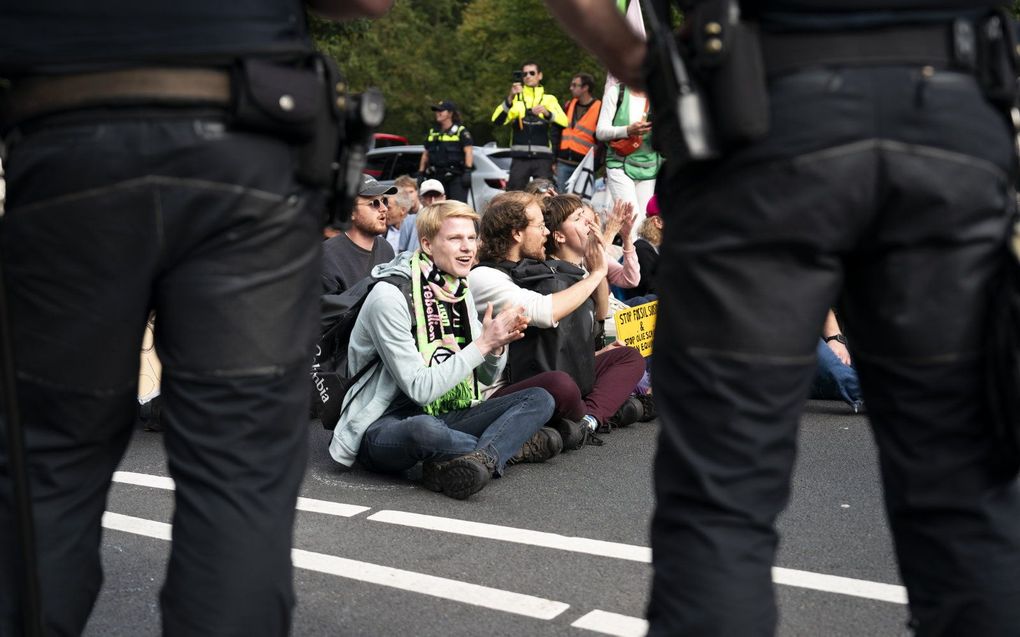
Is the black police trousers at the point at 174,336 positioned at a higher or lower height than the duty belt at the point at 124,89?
lower

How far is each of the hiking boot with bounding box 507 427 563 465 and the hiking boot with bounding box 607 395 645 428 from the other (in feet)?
2.88

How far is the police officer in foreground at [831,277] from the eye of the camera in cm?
188

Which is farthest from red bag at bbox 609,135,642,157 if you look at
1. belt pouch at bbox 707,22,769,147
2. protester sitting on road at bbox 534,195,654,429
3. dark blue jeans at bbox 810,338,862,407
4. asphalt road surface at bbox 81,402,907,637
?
belt pouch at bbox 707,22,769,147

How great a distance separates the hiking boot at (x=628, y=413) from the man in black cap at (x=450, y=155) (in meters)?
9.89

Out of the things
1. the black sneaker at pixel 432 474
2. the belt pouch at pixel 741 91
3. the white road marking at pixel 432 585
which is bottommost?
the black sneaker at pixel 432 474

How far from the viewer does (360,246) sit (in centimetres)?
802

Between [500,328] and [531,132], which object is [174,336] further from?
[531,132]

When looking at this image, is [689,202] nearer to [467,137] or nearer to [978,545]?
[978,545]

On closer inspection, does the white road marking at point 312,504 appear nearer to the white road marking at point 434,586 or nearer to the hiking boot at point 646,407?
the white road marking at point 434,586

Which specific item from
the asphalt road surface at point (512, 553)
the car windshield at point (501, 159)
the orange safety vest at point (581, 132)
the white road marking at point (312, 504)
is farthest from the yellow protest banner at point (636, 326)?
the car windshield at point (501, 159)

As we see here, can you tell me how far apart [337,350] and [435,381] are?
1.10 m

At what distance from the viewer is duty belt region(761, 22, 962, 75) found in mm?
1883

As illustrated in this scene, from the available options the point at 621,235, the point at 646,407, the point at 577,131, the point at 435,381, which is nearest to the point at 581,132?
the point at 577,131

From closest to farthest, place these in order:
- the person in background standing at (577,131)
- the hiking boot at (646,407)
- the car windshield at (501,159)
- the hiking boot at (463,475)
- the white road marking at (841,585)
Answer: the white road marking at (841,585), the hiking boot at (463,475), the hiking boot at (646,407), the person in background standing at (577,131), the car windshield at (501,159)
